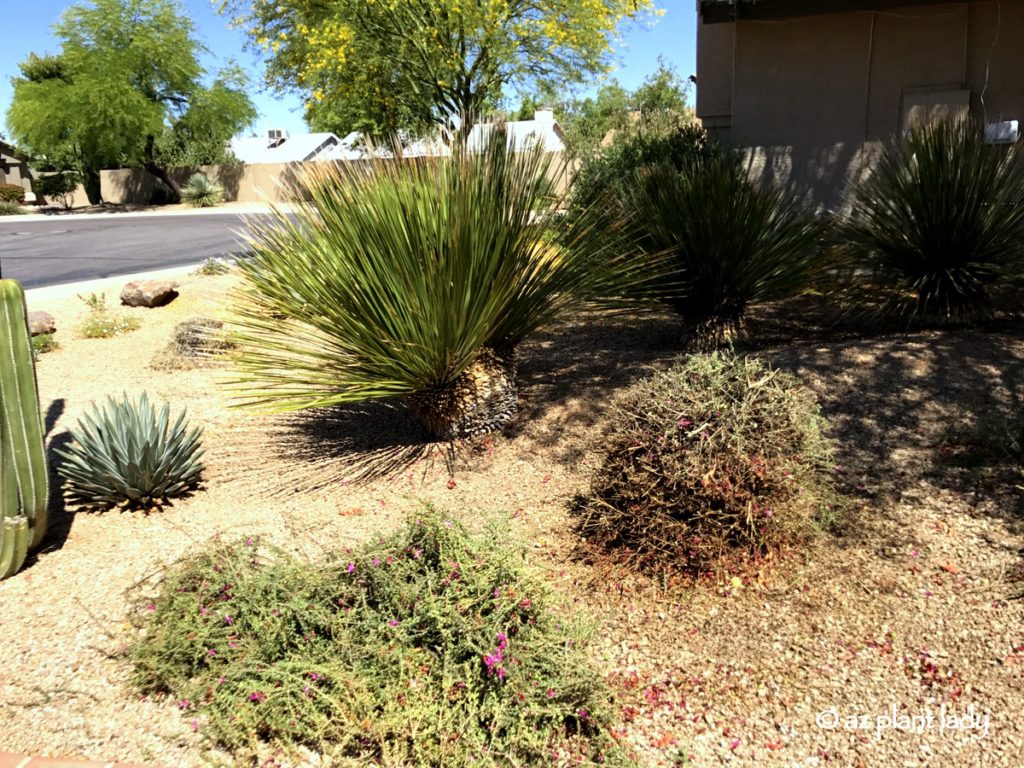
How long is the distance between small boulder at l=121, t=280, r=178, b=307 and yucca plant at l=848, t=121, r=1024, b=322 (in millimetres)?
8823

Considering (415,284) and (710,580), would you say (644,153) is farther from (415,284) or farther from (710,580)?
(710,580)

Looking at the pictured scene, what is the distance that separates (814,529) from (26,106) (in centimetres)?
4212

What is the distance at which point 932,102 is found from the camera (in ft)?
34.2

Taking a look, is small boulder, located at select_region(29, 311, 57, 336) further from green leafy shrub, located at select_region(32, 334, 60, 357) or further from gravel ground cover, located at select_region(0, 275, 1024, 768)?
gravel ground cover, located at select_region(0, 275, 1024, 768)

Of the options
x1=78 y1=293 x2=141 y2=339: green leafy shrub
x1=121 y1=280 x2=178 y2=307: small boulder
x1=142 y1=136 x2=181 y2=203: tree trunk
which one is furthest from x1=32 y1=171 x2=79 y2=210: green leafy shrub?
x1=78 y1=293 x2=141 y2=339: green leafy shrub

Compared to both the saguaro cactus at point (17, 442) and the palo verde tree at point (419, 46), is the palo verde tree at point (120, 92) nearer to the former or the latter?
the palo verde tree at point (419, 46)

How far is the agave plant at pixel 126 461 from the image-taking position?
5.08 meters

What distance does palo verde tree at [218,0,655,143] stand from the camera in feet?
41.1

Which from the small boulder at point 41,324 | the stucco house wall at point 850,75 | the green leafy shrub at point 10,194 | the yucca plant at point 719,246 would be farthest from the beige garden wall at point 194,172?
the yucca plant at point 719,246

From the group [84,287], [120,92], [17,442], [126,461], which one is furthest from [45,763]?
[120,92]

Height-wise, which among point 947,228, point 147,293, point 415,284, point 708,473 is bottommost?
point 708,473

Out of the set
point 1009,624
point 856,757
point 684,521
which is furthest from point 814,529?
point 856,757

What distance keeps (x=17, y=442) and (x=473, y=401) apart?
8.59ft

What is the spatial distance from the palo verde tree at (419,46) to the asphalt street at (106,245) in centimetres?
306
